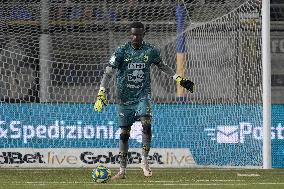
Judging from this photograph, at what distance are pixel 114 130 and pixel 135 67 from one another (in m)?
3.91

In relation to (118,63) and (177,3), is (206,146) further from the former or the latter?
(118,63)

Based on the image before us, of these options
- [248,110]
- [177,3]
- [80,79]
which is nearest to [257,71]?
[248,110]

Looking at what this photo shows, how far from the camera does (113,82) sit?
16812mm

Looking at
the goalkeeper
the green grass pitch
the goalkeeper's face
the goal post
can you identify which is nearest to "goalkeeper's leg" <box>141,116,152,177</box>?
the goalkeeper

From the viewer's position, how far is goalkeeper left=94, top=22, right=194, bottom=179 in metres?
11.5

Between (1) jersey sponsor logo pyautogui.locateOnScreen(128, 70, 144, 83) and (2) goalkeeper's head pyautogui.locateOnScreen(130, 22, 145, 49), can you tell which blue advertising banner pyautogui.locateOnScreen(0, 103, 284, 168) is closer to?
(1) jersey sponsor logo pyautogui.locateOnScreen(128, 70, 144, 83)

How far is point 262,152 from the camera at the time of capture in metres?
14.7

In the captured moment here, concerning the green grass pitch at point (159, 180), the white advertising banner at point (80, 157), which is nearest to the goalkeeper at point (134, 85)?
the green grass pitch at point (159, 180)

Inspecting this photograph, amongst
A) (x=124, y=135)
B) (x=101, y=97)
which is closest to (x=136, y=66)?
(x=101, y=97)

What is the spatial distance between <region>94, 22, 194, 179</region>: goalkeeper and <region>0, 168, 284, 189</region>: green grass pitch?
473 millimetres

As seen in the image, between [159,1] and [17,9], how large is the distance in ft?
9.18

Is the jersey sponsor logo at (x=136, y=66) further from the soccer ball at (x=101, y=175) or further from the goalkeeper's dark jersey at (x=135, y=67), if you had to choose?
the soccer ball at (x=101, y=175)

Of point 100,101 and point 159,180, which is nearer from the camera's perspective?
point 159,180

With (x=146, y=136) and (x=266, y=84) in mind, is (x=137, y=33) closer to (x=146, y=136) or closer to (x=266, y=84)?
(x=146, y=136)
